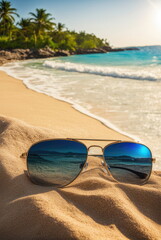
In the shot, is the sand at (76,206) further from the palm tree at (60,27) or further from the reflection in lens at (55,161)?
the palm tree at (60,27)

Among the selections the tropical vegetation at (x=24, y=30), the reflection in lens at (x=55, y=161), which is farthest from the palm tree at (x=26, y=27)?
the reflection in lens at (x=55, y=161)

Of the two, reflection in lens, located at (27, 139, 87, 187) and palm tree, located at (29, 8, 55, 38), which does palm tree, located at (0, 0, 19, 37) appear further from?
reflection in lens, located at (27, 139, 87, 187)

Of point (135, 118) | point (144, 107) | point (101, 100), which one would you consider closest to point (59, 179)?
point (135, 118)

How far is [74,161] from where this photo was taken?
1519 millimetres

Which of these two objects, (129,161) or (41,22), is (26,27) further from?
(129,161)

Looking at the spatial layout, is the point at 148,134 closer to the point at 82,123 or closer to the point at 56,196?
the point at 82,123

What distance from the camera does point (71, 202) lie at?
1238mm

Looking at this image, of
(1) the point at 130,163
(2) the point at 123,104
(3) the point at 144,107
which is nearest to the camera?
(1) the point at 130,163

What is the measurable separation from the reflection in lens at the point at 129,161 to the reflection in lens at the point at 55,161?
0.65 feet

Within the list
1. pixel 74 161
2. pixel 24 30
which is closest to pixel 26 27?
→ pixel 24 30

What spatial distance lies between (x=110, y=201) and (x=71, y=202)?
202 millimetres

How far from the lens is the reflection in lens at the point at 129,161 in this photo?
1563mm

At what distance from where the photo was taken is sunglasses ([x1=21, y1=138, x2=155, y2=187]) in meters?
1.43

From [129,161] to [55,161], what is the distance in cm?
50
